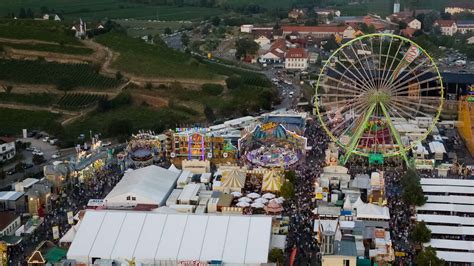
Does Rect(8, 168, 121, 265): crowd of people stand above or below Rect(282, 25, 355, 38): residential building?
below

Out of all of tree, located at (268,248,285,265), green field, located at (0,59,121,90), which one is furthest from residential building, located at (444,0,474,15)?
tree, located at (268,248,285,265)

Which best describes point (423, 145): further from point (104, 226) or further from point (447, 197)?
point (104, 226)

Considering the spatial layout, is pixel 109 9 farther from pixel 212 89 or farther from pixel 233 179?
pixel 233 179

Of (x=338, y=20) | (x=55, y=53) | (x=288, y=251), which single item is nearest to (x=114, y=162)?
(x=288, y=251)

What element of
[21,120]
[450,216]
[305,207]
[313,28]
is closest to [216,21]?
[313,28]

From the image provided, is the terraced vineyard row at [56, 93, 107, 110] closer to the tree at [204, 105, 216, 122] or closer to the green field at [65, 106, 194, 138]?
the green field at [65, 106, 194, 138]

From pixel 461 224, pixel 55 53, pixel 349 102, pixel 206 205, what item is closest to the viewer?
pixel 461 224

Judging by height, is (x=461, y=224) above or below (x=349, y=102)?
below
